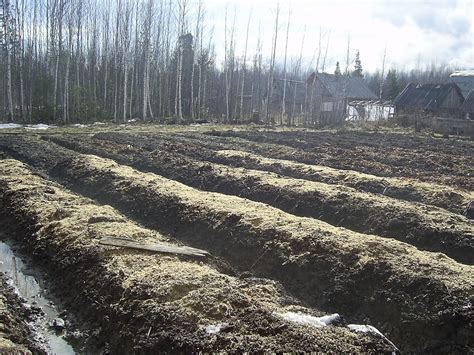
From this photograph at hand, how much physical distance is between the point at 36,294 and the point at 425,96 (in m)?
45.9

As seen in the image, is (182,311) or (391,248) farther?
(391,248)

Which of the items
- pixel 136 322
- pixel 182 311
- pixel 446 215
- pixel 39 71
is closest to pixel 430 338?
pixel 182 311

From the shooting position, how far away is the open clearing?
18.2 ft

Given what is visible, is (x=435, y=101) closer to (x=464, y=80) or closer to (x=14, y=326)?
(x=464, y=80)

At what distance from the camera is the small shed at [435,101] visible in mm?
43844

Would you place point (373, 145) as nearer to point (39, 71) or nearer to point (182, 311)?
point (182, 311)

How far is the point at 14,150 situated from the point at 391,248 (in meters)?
15.2

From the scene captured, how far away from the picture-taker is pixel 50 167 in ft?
50.0

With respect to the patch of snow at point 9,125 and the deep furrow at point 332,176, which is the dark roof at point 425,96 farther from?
the patch of snow at point 9,125

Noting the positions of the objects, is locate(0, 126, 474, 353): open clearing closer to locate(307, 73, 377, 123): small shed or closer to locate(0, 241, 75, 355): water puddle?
locate(0, 241, 75, 355): water puddle

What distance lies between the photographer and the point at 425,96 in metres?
45.8

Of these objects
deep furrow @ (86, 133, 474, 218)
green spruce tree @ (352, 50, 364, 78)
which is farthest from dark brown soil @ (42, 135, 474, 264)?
green spruce tree @ (352, 50, 364, 78)

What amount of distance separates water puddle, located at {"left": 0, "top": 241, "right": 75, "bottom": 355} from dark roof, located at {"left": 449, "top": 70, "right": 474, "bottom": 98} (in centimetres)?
5067

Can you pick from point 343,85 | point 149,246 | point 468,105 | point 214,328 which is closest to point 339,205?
point 149,246
